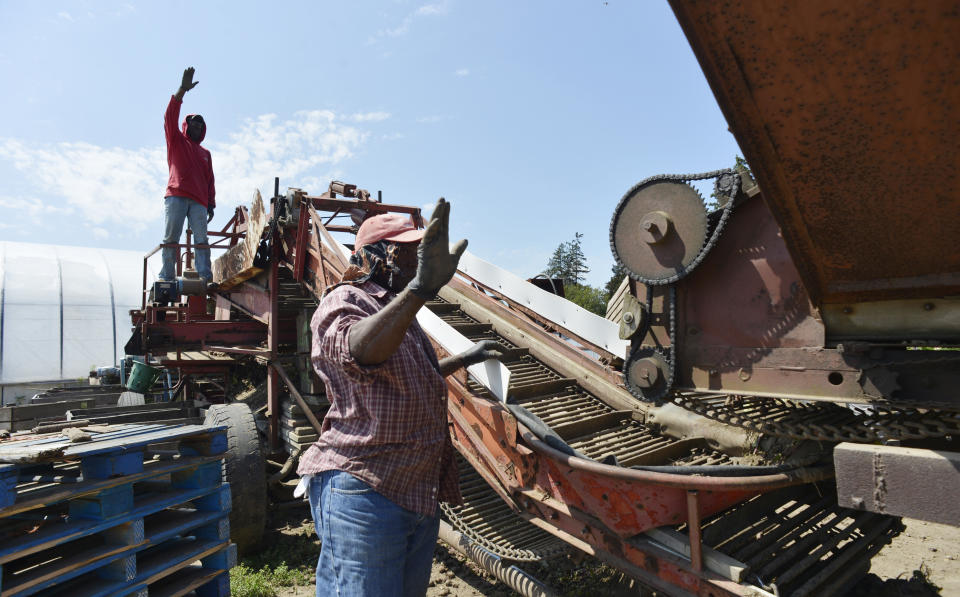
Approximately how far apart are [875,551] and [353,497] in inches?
110

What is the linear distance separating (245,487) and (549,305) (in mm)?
2905

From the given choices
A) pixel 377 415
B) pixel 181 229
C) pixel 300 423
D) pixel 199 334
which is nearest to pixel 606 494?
pixel 377 415

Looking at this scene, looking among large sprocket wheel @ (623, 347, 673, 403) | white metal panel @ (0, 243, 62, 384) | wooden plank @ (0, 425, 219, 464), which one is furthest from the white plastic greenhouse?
large sprocket wheel @ (623, 347, 673, 403)

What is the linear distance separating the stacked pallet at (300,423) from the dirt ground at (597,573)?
1280 millimetres


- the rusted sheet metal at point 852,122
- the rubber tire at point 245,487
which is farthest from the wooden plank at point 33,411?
the rusted sheet metal at point 852,122

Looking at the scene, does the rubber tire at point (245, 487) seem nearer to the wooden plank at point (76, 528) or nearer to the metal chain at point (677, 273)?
the wooden plank at point (76, 528)

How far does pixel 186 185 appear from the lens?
6277 millimetres

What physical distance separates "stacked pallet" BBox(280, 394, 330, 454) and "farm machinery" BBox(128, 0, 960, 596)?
0.73 metres

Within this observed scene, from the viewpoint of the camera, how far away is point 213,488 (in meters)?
3.35

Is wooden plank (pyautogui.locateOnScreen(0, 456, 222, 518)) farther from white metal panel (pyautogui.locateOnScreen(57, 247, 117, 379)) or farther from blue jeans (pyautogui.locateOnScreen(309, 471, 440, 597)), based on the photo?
white metal panel (pyautogui.locateOnScreen(57, 247, 117, 379))

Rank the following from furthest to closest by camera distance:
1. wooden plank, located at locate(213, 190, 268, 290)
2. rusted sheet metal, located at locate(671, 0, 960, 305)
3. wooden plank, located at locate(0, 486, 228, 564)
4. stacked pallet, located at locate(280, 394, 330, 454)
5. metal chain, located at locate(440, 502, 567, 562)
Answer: wooden plank, located at locate(213, 190, 268, 290)
stacked pallet, located at locate(280, 394, 330, 454)
metal chain, located at locate(440, 502, 567, 562)
wooden plank, located at locate(0, 486, 228, 564)
rusted sheet metal, located at locate(671, 0, 960, 305)

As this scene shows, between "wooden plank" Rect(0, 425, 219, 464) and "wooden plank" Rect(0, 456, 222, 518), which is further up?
"wooden plank" Rect(0, 425, 219, 464)

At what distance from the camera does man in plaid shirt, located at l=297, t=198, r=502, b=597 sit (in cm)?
180

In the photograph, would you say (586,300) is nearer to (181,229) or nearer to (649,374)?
(181,229)
